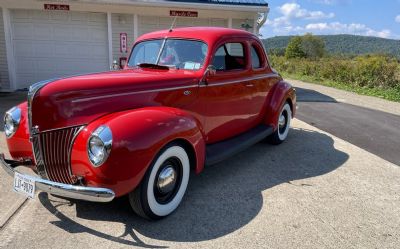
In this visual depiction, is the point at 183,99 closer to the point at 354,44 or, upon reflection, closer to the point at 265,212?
the point at 265,212

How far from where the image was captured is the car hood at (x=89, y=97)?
114 inches

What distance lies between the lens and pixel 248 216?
3389mm

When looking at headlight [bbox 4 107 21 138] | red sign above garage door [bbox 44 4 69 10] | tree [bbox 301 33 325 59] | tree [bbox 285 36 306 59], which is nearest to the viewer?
headlight [bbox 4 107 21 138]

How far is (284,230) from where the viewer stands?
3.15 meters

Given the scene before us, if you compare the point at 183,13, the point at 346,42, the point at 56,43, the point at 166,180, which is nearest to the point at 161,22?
the point at 183,13

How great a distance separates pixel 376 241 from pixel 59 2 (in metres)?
9.79

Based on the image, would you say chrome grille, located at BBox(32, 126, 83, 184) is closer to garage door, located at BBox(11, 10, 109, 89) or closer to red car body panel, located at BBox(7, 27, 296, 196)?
red car body panel, located at BBox(7, 27, 296, 196)

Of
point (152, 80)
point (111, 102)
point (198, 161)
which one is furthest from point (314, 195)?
point (111, 102)

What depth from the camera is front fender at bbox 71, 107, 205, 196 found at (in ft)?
8.99

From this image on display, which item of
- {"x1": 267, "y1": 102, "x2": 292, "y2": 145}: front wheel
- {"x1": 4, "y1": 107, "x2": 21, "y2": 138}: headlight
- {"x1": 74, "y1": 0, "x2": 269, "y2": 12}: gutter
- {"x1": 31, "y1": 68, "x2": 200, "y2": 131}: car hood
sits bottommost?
{"x1": 267, "y1": 102, "x2": 292, "y2": 145}: front wheel

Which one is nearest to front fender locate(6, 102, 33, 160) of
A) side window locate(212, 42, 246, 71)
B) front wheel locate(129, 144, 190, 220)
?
front wheel locate(129, 144, 190, 220)

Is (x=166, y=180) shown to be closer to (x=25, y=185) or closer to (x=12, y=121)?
(x=25, y=185)

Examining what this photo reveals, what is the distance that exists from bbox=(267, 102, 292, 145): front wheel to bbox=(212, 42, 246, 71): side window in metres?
1.31

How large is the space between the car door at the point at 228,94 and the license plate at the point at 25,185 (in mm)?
2019
